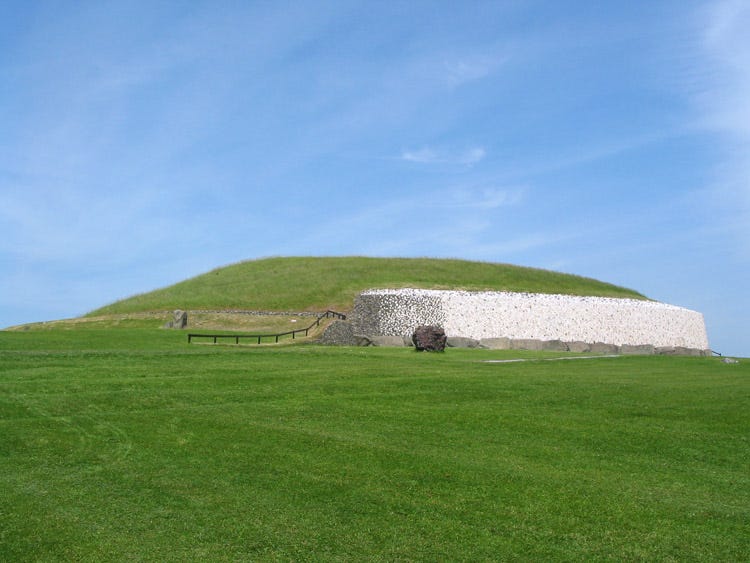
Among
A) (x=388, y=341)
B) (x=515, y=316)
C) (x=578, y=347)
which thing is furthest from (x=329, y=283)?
(x=578, y=347)

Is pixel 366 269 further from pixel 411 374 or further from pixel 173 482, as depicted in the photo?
pixel 173 482

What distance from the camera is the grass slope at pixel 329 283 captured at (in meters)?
58.8

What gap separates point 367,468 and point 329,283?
52.5 metres

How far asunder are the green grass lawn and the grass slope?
129 ft

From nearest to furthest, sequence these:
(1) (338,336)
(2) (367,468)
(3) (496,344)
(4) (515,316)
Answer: (2) (367,468) → (3) (496,344) → (1) (338,336) → (4) (515,316)

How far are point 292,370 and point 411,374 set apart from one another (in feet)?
11.2

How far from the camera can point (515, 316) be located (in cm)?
4728

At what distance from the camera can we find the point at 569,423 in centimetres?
1381

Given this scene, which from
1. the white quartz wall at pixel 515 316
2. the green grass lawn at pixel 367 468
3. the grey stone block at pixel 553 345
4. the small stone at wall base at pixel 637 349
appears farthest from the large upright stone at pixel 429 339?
the small stone at wall base at pixel 637 349

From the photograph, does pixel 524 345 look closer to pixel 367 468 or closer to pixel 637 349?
pixel 637 349

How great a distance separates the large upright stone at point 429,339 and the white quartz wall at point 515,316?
13.9m

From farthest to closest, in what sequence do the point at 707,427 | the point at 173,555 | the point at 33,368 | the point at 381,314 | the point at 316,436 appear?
the point at 381,314, the point at 33,368, the point at 707,427, the point at 316,436, the point at 173,555

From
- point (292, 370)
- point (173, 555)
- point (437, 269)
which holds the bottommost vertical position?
point (173, 555)

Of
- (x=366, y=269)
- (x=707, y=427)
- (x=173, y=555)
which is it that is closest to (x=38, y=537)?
(x=173, y=555)
